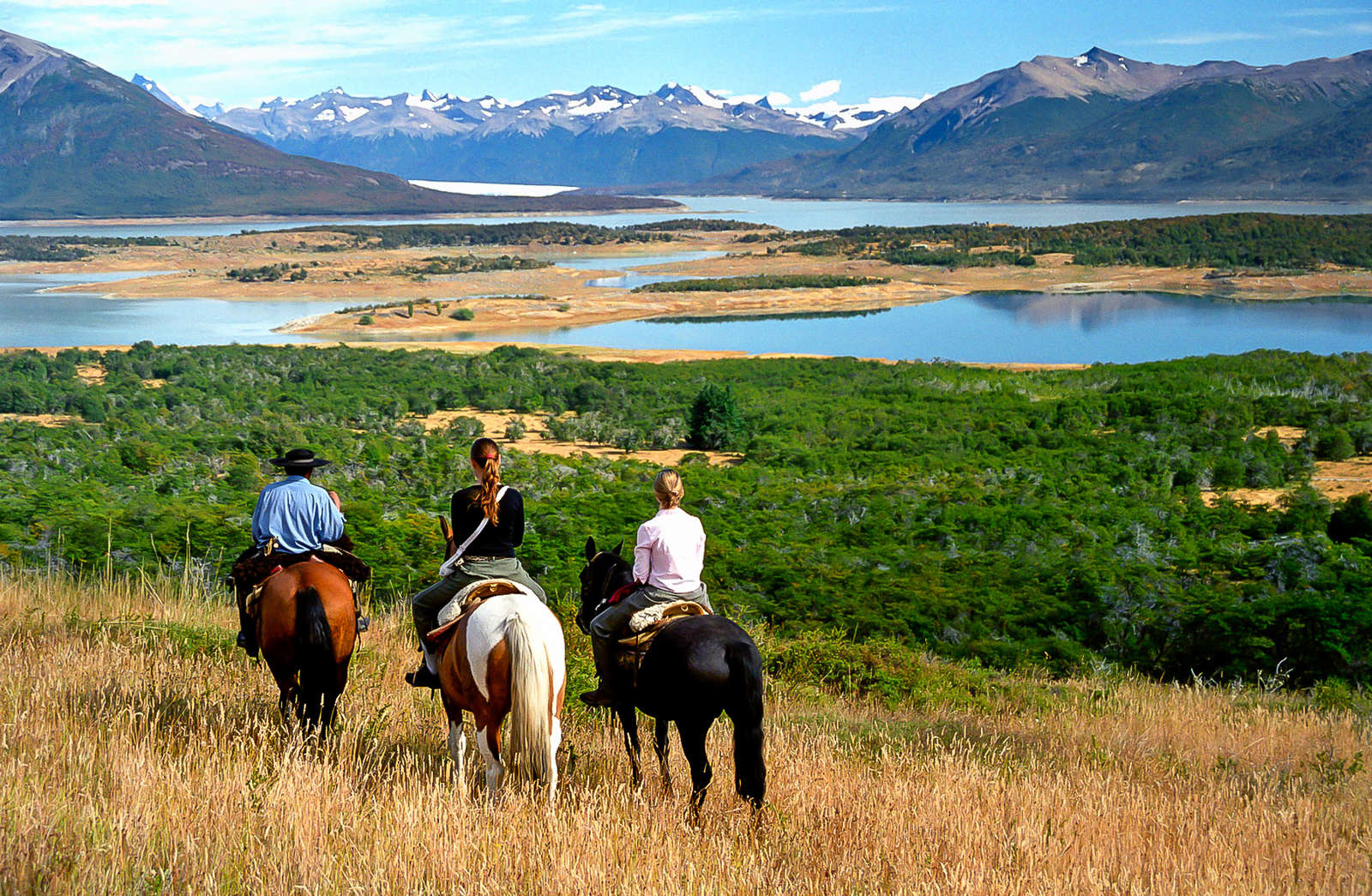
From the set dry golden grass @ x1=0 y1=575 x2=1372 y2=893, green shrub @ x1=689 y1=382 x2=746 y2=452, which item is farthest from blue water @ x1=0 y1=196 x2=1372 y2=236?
dry golden grass @ x1=0 y1=575 x2=1372 y2=893

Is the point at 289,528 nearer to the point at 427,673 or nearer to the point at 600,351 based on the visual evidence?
the point at 427,673

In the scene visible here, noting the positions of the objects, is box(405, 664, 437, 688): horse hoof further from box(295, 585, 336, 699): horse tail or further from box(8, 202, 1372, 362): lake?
box(8, 202, 1372, 362): lake

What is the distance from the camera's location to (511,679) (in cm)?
564

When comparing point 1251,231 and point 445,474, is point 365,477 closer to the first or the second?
point 445,474

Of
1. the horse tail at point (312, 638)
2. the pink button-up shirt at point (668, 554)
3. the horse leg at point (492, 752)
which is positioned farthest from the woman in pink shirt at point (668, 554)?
the horse tail at point (312, 638)

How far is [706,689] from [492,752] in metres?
1.06

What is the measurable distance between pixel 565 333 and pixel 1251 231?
61.1m

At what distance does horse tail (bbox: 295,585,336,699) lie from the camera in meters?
6.41

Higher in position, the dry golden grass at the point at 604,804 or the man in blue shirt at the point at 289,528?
the man in blue shirt at the point at 289,528

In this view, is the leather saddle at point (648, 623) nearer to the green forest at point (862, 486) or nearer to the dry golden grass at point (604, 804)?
the dry golden grass at point (604, 804)

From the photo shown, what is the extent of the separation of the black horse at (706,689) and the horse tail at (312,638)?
168 centimetres

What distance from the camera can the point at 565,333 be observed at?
5975 centimetres

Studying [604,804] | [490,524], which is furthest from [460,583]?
[604,804]

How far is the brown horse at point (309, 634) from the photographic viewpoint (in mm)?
6430
